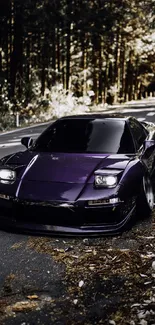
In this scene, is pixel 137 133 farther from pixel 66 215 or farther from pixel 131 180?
pixel 66 215

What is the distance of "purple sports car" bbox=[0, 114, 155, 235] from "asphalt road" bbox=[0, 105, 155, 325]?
0.65 ft

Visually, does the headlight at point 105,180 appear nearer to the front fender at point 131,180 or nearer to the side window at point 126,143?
the front fender at point 131,180

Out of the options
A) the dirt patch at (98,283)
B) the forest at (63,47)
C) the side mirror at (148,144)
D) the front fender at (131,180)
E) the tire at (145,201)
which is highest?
the forest at (63,47)

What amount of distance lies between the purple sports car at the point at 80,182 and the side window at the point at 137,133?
6 cm

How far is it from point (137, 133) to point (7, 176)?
2.41m

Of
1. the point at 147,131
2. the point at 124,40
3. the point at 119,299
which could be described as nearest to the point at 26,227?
the point at 119,299

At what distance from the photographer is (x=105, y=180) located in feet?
17.5

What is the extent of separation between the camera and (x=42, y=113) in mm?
21578

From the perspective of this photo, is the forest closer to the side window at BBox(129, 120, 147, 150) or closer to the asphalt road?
the side window at BBox(129, 120, 147, 150)

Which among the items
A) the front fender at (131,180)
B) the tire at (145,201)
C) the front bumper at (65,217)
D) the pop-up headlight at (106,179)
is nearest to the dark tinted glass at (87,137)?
the front fender at (131,180)

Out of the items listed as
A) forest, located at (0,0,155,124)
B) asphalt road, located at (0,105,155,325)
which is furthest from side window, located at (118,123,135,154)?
forest, located at (0,0,155,124)

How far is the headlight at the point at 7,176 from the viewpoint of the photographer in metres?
5.55

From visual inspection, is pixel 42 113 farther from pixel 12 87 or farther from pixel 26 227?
pixel 26 227

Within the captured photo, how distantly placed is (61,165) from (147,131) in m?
2.64
